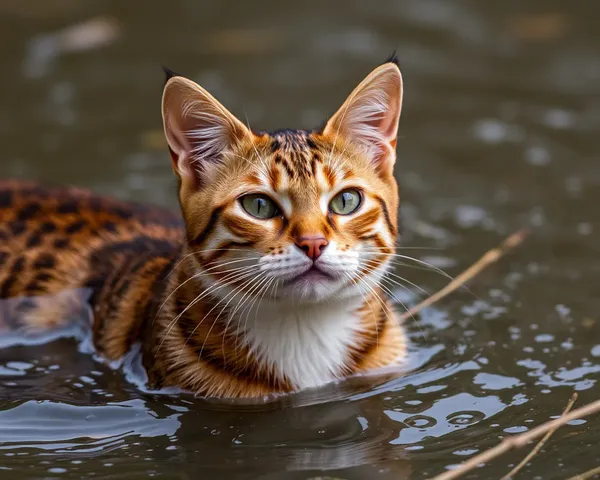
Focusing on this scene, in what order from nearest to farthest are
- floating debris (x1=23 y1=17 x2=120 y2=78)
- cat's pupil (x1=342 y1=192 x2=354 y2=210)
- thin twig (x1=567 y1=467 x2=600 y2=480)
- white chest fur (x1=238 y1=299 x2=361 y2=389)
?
1. thin twig (x1=567 y1=467 x2=600 y2=480)
2. cat's pupil (x1=342 y1=192 x2=354 y2=210)
3. white chest fur (x1=238 y1=299 x2=361 y2=389)
4. floating debris (x1=23 y1=17 x2=120 y2=78)

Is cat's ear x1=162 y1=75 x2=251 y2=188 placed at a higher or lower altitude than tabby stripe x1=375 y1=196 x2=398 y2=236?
higher

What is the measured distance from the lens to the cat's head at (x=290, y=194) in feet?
16.1

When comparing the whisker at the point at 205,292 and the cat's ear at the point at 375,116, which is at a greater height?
the cat's ear at the point at 375,116

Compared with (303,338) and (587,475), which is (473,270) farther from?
(587,475)

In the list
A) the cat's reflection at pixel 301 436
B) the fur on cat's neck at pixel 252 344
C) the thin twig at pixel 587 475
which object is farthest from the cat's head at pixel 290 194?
the thin twig at pixel 587 475

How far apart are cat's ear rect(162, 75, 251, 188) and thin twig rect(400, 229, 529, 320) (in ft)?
5.13

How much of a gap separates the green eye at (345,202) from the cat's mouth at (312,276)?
1.25 ft

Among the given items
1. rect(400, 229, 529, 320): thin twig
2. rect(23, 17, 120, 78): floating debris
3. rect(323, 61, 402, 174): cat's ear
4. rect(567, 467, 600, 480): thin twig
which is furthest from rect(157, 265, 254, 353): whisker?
rect(23, 17, 120, 78): floating debris

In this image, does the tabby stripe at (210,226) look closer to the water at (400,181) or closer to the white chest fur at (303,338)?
the white chest fur at (303,338)

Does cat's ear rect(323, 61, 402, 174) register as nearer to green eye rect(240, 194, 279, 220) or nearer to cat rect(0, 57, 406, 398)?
cat rect(0, 57, 406, 398)

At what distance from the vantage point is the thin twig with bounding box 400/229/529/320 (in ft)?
20.8

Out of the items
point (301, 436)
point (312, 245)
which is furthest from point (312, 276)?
point (301, 436)

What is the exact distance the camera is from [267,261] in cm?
488

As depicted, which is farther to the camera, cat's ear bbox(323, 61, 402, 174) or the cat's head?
cat's ear bbox(323, 61, 402, 174)
